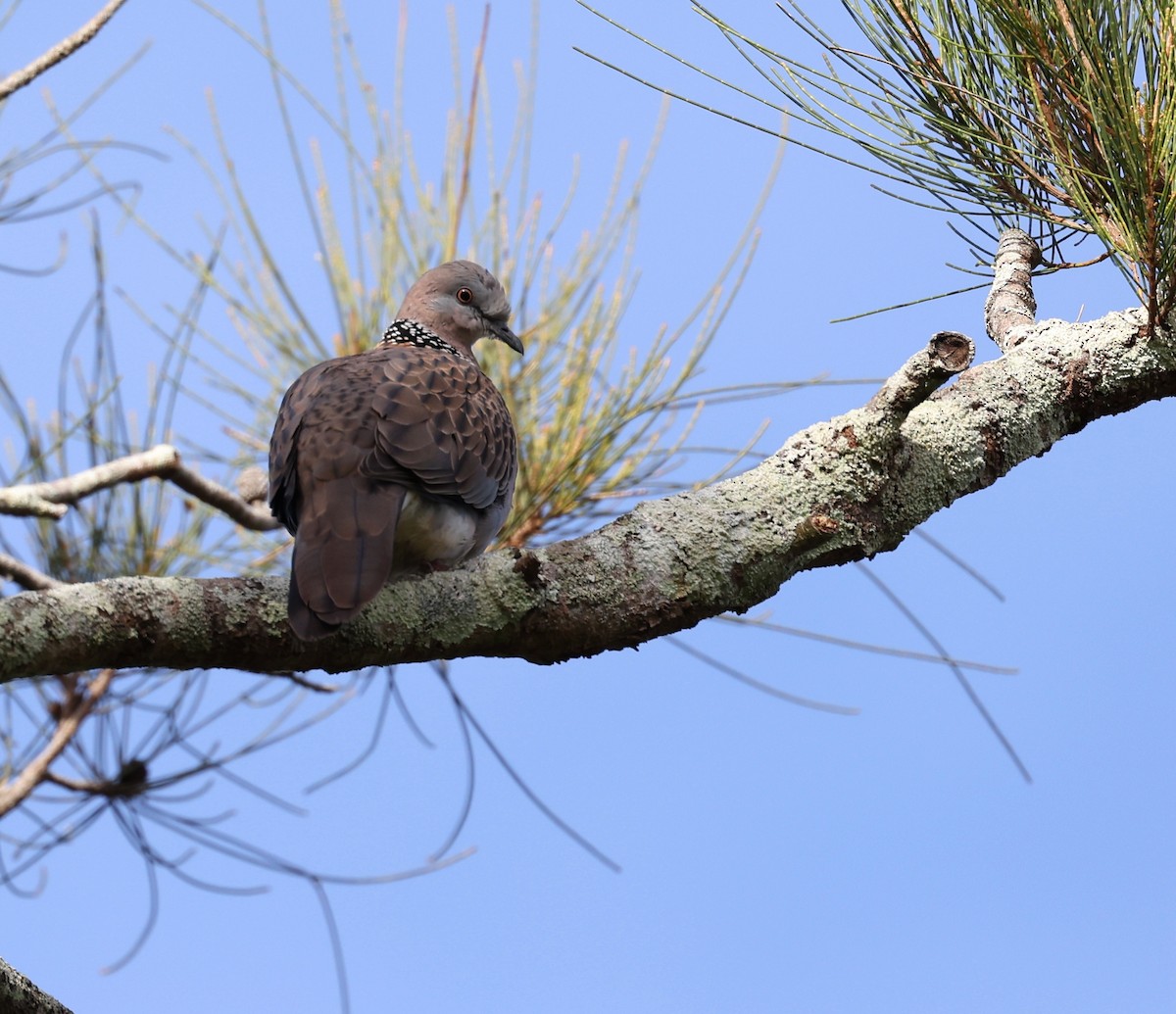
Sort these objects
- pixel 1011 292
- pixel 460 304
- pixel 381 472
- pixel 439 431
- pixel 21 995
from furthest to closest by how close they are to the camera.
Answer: pixel 460 304 → pixel 1011 292 → pixel 439 431 → pixel 381 472 → pixel 21 995

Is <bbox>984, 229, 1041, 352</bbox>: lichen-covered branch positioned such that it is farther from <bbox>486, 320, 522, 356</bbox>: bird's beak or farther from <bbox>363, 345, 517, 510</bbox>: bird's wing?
<bbox>486, 320, 522, 356</bbox>: bird's beak

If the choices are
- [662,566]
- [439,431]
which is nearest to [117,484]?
[439,431]

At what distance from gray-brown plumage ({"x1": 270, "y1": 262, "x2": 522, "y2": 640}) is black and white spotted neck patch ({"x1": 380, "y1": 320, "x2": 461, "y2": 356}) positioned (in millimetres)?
405

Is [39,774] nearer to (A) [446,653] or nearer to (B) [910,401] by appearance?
(A) [446,653]

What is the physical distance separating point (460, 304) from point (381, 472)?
118 cm

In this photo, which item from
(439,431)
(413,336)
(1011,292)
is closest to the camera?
(439,431)

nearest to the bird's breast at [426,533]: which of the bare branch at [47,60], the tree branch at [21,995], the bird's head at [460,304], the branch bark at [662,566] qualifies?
→ the branch bark at [662,566]

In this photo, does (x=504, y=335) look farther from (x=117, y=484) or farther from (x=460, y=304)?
(x=117, y=484)

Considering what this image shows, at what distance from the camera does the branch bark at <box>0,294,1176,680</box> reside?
1793mm

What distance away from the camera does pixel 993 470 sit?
89.3 inches

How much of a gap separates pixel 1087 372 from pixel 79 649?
1.72 metres

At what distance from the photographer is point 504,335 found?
133 inches

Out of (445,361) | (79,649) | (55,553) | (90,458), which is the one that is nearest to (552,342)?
(445,361)

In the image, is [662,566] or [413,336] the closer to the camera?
[662,566]
